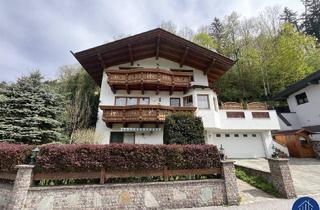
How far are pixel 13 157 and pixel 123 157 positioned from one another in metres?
4.64

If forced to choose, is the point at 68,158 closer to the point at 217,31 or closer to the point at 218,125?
the point at 218,125

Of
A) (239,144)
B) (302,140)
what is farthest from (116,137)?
(302,140)

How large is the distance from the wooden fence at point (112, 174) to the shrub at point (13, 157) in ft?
1.01

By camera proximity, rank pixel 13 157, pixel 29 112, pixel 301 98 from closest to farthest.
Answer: pixel 13 157 → pixel 29 112 → pixel 301 98

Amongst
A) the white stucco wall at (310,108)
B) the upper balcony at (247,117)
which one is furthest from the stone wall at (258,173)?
the white stucco wall at (310,108)

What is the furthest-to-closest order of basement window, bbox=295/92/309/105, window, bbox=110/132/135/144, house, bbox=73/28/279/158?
basement window, bbox=295/92/309/105
window, bbox=110/132/135/144
house, bbox=73/28/279/158

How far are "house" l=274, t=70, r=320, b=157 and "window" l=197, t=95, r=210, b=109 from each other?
943 centimetres

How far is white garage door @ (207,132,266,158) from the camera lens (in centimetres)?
1642

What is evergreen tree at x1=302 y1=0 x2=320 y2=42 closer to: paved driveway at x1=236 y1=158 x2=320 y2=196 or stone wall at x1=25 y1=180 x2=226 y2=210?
paved driveway at x1=236 y1=158 x2=320 y2=196

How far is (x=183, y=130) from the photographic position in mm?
11656

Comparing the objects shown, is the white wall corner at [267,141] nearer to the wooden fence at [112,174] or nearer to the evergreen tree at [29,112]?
the wooden fence at [112,174]

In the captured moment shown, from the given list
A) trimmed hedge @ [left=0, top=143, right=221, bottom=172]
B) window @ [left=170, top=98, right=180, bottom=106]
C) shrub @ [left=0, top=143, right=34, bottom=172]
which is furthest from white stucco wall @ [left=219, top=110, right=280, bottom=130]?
shrub @ [left=0, top=143, right=34, bottom=172]

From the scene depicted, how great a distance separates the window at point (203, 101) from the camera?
15.7 m

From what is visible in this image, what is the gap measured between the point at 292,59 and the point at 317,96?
806 cm
